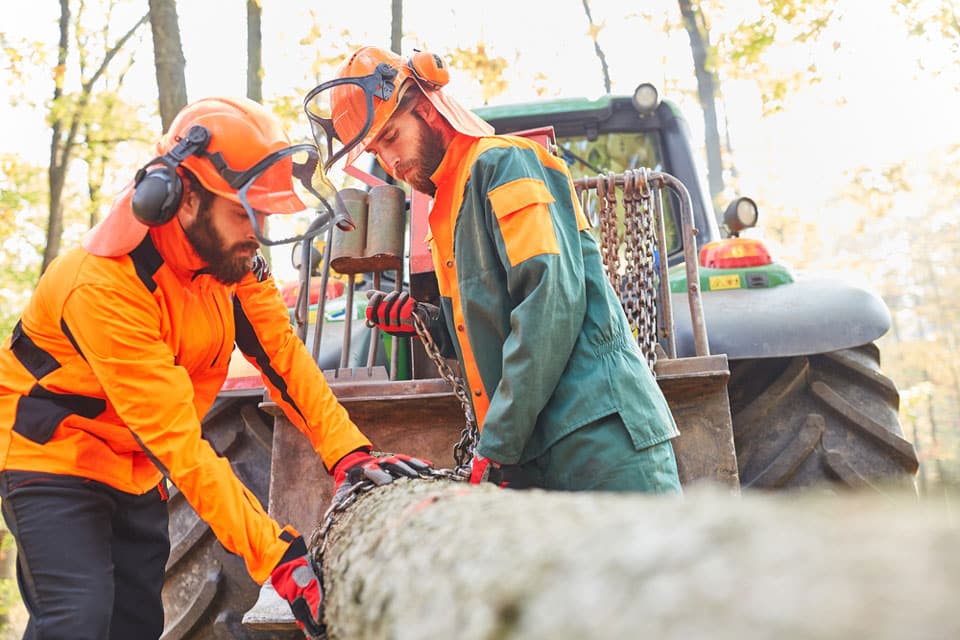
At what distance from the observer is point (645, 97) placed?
4.45m

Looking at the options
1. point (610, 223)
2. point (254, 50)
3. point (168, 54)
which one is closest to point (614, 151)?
point (610, 223)

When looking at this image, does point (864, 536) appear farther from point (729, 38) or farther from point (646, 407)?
point (729, 38)

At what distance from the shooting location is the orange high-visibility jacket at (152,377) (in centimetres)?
216

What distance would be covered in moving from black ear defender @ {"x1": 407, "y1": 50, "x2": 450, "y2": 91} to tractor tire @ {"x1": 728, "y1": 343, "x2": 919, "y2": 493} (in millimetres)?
1509

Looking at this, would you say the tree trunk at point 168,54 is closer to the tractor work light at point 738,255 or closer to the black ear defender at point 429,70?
the black ear defender at point 429,70

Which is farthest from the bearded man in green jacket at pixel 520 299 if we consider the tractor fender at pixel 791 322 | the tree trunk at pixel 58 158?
the tree trunk at pixel 58 158

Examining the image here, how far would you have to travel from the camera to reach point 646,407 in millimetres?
2174

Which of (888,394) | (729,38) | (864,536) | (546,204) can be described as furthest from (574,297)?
(729,38)

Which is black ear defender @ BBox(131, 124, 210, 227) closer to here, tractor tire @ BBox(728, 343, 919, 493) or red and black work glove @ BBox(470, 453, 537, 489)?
red and black work glove @ BBox(470, 453, 537, 489)

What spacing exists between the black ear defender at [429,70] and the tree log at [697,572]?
185 cm

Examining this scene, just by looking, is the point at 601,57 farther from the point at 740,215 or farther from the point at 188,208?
the point at 188,208

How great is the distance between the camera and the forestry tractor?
2754 mm

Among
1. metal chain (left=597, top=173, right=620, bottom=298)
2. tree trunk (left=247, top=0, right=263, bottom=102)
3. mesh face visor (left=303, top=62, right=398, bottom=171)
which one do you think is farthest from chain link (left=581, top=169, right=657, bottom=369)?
tree trunk (left=247, top=0, right=263, bottom=102)

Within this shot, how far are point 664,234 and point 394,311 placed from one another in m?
1.05
